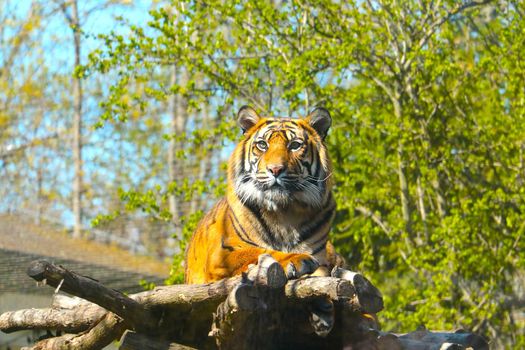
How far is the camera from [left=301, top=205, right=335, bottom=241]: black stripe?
4375mm

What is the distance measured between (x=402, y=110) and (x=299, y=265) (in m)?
5.23

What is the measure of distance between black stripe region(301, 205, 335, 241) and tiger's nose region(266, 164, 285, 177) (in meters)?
0.32

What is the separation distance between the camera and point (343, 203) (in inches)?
344

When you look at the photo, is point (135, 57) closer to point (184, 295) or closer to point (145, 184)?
point (145, 184)

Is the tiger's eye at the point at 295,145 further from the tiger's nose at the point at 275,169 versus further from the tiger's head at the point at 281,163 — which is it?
the tiger's nose at the point at 275,169

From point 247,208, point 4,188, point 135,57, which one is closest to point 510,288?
point 135,57

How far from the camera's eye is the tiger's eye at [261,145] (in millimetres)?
4508

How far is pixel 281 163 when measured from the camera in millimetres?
4344

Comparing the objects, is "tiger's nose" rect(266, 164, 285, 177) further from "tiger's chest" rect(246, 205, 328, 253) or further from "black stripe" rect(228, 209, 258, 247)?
"black stripe" rect(228, 209, 258, 247)

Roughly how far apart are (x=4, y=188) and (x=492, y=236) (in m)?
6.05

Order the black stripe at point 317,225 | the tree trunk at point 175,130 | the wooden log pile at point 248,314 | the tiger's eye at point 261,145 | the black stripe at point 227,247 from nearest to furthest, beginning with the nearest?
the wooden log pile at point 248,314, the black stripe at point 227,247, the black stripe at point 317,225, the tiger's eye at point 261,145, the tree trunk at point 175,130

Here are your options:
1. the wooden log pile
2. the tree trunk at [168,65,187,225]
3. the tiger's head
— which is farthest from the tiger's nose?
the tree trunk at [168,65,187,225]

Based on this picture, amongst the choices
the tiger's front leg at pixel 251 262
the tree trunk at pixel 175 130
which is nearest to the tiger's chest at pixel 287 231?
the tiger's front leg at pixel 251 262

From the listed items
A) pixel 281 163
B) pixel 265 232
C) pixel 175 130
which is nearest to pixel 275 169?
pixel 281 163
